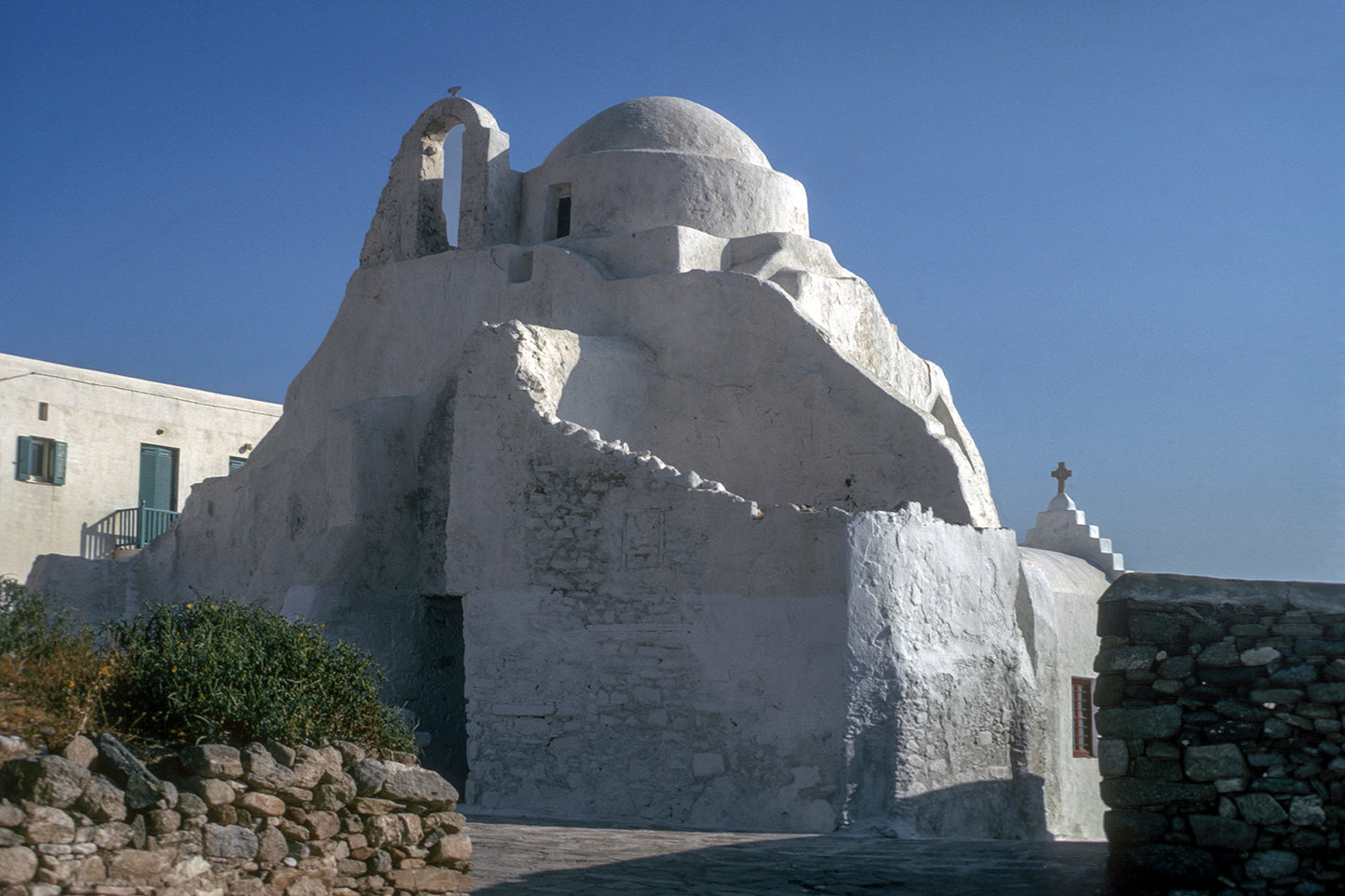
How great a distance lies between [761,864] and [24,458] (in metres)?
16.1

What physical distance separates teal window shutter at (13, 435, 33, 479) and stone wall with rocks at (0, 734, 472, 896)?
15691 mm

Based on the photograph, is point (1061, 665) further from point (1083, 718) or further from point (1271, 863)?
point (1271, 863)

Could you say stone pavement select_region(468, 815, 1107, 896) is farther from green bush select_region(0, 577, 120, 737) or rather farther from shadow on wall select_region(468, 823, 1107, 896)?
green bush select_region(0, 577, 120, 737)

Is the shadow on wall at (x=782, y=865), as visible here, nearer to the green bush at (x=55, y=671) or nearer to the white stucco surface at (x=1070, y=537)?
the green bush at (x=55, y=671)

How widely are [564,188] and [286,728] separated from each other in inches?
383

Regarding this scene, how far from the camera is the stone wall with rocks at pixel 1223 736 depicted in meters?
6.93

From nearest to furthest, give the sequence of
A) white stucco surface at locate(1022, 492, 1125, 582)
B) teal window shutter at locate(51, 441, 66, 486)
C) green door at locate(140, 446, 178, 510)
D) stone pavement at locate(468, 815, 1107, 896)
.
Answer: stone pavement at locate(468, 815, 1107, 896), white stucco surface at locate(1022, 492, 1125, 582), teal window shutter at locate(51, 441, 66, 486), green door at locate(140, 446, 178, 510)

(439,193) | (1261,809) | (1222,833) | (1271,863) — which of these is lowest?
(1271,863)

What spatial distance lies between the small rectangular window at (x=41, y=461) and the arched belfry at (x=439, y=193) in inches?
307

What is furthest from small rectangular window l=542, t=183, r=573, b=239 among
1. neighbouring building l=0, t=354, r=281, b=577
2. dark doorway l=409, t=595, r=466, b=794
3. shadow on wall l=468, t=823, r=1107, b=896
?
neighbouring building l=0, t=354, r=281, b=577

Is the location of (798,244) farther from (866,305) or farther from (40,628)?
(40,628)

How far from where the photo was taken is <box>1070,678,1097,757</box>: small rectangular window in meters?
14.8

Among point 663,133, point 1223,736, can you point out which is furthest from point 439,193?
point 1223,736

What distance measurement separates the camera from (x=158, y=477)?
22.9 m
